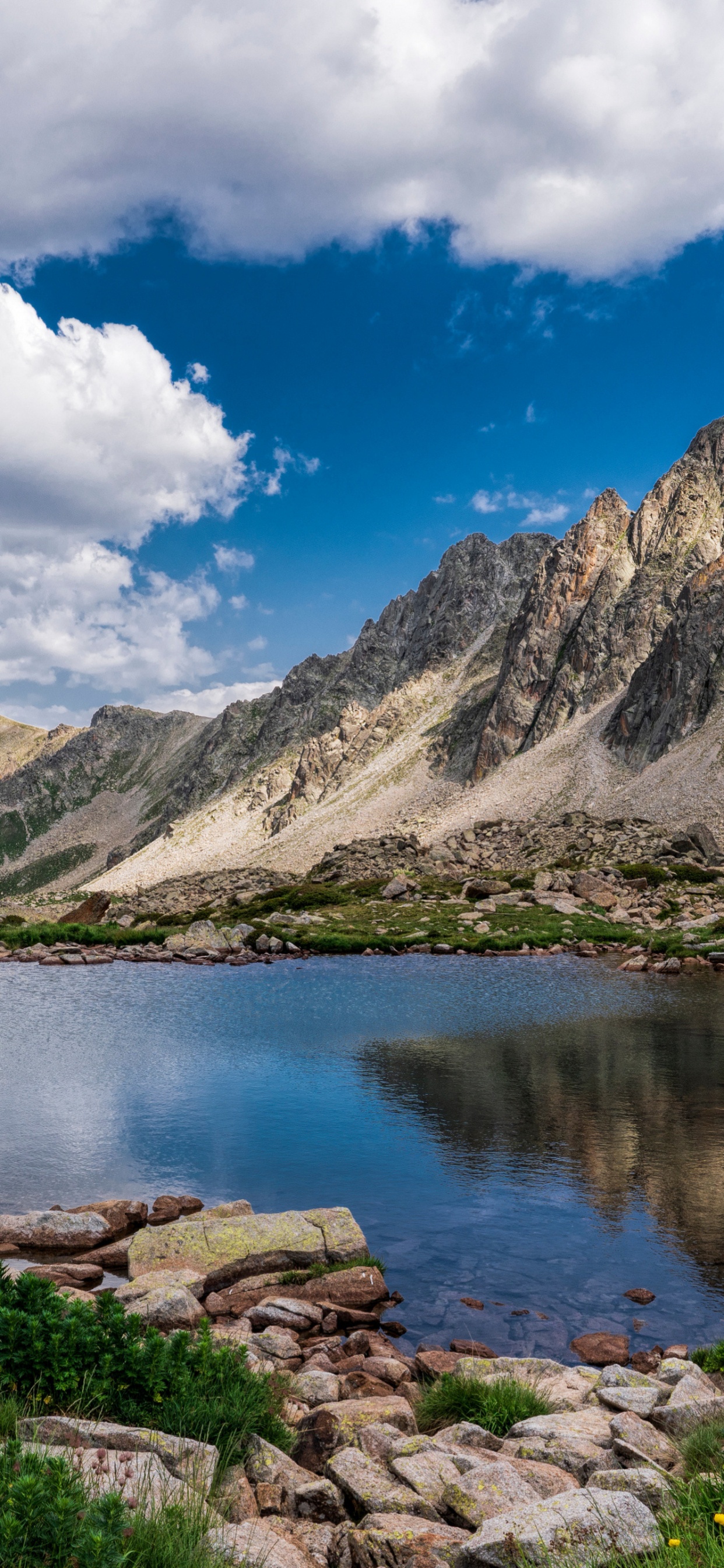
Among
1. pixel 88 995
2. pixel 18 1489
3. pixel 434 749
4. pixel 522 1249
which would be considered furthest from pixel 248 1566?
pixel 434 749

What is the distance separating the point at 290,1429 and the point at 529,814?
385 ft

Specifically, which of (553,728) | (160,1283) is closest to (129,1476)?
(160,1283)

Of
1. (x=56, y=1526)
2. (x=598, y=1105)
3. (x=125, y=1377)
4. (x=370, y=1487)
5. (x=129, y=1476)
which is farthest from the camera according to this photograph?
(x=598, y=1105)

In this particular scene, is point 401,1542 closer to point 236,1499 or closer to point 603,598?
point 236,1499

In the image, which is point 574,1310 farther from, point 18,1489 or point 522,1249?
point 18,1489

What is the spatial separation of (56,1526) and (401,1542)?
2880 mm

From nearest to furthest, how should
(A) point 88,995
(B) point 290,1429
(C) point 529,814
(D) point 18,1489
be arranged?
(D) point 18,1489, (B) point 290,1429, (A) point 88,995, (C) point 529,814

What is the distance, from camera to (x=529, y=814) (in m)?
123

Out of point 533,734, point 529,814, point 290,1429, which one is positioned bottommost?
point 290,1429

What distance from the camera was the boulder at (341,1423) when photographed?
8.24 metres

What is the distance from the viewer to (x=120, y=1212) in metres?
16.3

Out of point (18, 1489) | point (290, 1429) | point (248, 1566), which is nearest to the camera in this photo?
point (18, 1489)

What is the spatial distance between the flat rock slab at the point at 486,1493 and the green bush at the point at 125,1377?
181cm

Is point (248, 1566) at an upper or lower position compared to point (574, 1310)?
upper
